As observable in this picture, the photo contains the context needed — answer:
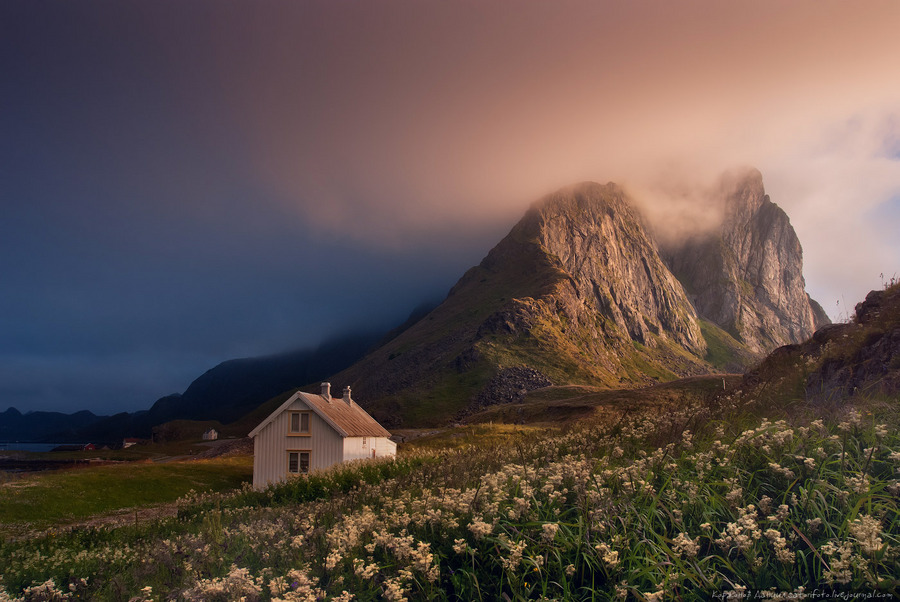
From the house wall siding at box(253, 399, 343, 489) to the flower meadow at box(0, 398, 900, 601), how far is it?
3681 cm

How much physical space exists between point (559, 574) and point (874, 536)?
2793mm

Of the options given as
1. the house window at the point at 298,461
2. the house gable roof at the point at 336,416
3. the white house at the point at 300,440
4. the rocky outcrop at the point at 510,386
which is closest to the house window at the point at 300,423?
the white house at the point at 300,440

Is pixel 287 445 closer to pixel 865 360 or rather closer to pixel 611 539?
pixel 865 360

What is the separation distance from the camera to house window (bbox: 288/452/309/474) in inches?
1802

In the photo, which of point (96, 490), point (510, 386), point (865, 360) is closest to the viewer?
point (865, 360)

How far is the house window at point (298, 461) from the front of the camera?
45.8m

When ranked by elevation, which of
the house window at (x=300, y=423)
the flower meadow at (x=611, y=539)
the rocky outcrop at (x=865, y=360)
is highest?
the rocky outcrop at (x=865, y=360)

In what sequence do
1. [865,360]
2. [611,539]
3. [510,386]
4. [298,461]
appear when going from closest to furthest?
[611,539], [865,360], [298,461], [510,386]

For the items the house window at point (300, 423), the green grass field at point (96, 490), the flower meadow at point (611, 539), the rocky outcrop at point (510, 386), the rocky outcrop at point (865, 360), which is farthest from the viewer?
the rocky outcrop at point (510, 386)

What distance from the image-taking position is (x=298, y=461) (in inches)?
1806

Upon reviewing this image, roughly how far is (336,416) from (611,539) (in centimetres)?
4398

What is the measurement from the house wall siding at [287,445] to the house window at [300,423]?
34 cm

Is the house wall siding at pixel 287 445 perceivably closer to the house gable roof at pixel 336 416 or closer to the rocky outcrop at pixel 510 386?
the house gable roof at pixel 336 416

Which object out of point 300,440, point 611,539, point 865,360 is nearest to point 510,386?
point 300,440
